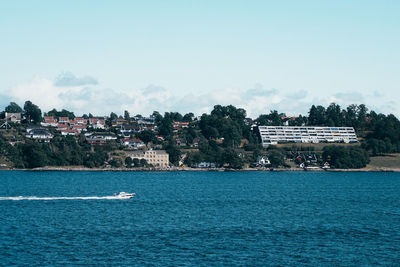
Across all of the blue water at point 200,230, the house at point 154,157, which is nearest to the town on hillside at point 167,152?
the house at point 154,157

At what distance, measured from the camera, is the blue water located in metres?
42.5

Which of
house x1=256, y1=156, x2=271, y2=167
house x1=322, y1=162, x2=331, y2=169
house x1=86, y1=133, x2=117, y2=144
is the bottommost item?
house x1=322, y1=162, x2=331, y2=169

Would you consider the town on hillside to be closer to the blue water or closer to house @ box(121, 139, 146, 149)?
house @ box(121, 139, 146, 149)

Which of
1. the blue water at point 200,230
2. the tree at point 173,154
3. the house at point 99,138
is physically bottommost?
the blue water at point 200,230

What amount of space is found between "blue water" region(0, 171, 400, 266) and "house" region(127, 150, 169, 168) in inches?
2977

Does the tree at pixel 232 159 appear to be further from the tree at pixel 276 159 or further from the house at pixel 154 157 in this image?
the house at pixel 154 157

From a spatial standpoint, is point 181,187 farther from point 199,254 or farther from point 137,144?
point 137,144

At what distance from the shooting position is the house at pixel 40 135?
177587mm

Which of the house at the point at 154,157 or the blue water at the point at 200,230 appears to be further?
the house at the point at 154,157

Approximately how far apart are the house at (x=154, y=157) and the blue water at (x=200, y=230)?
75.6 m

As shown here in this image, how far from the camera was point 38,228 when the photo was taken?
2142 inches

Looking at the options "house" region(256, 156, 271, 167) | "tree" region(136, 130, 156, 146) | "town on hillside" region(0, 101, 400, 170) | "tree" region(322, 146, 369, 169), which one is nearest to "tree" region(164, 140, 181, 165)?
"town on hillside" region(0, 101, 400, 170)

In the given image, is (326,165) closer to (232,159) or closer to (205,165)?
(232,159)

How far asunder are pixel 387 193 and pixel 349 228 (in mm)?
48471
